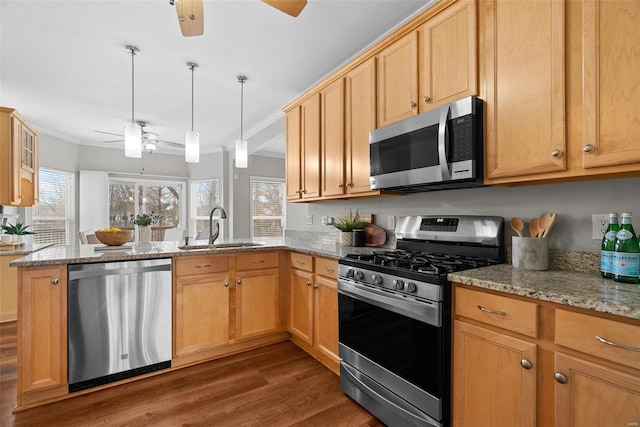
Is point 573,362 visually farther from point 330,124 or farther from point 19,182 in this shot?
point 19,182

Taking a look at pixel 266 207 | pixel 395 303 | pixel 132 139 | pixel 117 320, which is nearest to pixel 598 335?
pixel 395 303

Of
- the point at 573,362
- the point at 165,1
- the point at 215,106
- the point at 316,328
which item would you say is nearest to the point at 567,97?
the point at 573,362

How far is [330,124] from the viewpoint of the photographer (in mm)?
2768

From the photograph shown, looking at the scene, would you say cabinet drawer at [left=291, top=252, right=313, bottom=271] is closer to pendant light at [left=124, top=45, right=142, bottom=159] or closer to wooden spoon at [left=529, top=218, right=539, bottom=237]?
wooden spoon at [left=529, top=218, right=539, bottom=237]

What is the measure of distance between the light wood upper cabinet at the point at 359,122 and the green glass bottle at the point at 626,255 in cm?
137

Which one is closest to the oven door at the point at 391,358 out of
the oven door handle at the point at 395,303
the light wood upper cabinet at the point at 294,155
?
the oven door handle at the point at 395,303

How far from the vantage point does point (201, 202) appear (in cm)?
689

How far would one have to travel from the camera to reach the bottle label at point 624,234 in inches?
49.8

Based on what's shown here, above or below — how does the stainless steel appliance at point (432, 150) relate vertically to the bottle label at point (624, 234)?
above

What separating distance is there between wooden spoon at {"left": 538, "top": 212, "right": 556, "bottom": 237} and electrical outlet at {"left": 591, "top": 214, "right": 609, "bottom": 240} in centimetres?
15

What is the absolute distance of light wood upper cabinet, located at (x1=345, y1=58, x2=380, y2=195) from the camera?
92.4 inches

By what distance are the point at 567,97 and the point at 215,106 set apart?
3.85 meters

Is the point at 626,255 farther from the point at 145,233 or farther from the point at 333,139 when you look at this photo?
the point at 145,233

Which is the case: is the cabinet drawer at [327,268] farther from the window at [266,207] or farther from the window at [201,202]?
the window at [201,202]
